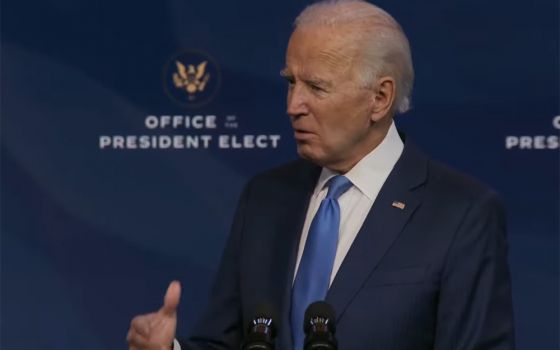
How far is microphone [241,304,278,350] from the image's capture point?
1.99 metres

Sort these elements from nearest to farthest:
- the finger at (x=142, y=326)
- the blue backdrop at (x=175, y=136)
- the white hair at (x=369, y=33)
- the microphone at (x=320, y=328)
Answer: the microphone at (x=320, y=328)
the finger at (x=142, y=326)
the white hair at (x=369, y=33)
the blue backdrop at (x=175, y=136)

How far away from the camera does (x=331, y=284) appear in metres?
2.46

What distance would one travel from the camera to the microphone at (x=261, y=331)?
199cm

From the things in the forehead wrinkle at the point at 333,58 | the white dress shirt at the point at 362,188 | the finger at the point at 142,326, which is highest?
the forehead wrinkle at the point at 333,58

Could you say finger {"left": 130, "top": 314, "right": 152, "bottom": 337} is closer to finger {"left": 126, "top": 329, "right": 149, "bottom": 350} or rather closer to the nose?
finger {"left": 126, "top": 329, "right": 149, "bottom": 350}

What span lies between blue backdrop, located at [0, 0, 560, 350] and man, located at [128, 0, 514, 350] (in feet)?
3.90

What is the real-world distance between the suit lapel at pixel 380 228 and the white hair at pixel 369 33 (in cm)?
20

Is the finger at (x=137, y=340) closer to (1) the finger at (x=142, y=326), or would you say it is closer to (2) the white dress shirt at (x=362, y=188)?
(1) the finger at (x=142, y=326)

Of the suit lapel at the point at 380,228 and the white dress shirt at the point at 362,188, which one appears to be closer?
the suit lapel at the point at 380,228

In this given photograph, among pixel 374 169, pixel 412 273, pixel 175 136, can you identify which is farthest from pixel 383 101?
pixel 175 136

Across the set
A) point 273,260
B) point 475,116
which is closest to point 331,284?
point 273,260

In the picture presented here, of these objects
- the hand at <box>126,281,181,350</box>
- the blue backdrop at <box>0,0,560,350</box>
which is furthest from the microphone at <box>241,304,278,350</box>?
the blue backdrop at <box>0,0,560,350</box>

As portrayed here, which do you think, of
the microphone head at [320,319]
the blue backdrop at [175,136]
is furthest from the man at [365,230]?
the blue backdrop at [175,136]

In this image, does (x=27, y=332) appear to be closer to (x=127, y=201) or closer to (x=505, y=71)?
(x=127, y=201)
